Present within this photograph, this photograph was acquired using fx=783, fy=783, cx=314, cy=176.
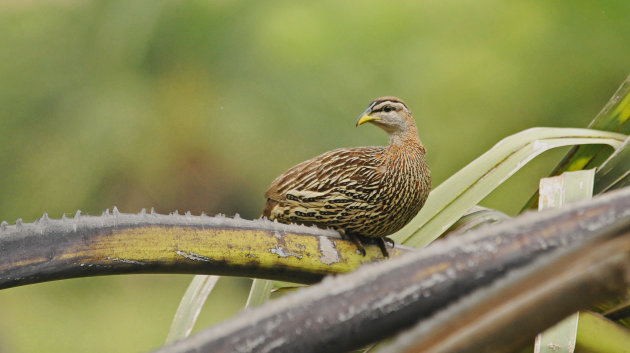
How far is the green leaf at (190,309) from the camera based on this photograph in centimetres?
128

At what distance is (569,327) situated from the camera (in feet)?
2.73

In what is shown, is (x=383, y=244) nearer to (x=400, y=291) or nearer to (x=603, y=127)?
(x=603, y=127)

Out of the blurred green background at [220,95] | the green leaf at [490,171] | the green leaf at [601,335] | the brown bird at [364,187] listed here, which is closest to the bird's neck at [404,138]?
the brown bird at [364,187]

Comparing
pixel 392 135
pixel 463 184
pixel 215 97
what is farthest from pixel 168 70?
pixel 463 184

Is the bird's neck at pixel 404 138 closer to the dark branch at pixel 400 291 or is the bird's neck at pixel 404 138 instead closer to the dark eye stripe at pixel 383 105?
the dark eye stripe at pixel 383 105

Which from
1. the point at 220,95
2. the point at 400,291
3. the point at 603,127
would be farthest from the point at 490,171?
the point at 220,95

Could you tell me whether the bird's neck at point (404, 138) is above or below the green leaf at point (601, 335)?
above

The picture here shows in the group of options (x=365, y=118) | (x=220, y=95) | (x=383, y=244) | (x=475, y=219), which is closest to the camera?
(x=475, y=219)

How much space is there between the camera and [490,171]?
130cm

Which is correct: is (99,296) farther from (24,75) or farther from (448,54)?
(448,54)

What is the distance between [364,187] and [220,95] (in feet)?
5.76

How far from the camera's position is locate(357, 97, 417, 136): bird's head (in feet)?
6.31

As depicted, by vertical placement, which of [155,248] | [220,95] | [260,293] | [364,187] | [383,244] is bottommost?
[155,248]

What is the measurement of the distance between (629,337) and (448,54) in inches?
97.3
